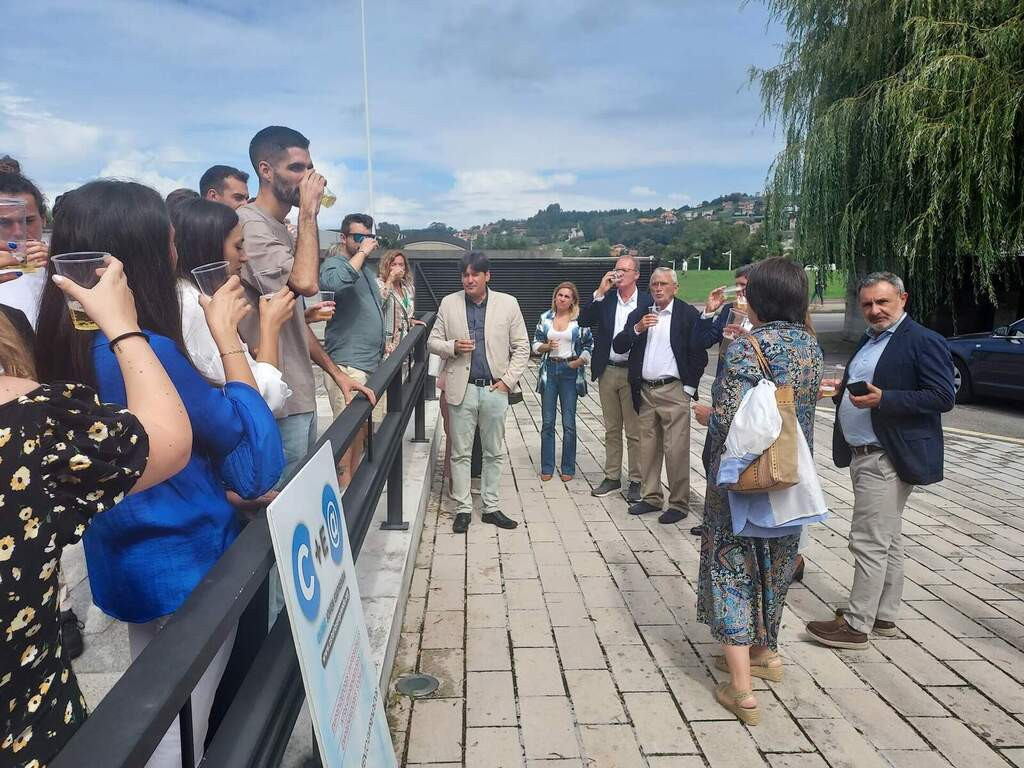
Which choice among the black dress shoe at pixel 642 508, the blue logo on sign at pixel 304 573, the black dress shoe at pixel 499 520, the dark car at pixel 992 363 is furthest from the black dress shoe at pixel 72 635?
the dark car at pixel 992 363

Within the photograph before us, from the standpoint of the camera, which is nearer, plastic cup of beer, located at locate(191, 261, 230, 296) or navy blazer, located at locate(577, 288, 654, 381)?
plastic cup of beer, located at locate(191, 261, 230, 296)

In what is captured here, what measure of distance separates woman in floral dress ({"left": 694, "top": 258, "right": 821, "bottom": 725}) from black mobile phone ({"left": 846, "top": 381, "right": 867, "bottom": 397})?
46 centimetres

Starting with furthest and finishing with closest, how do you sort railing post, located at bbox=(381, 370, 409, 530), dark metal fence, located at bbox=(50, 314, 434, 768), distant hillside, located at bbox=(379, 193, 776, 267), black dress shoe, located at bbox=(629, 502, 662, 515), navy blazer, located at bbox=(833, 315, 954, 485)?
distant hillside, located at bbox=(379, 193, 776, 267)
black dress shoe, located at bbox=(629, 502, 662, 515)
railing post, located at bbox=(381, 370, 409, 530)
navy blazer, located at bbox=(833, 315, 954, 485)
dark metal fence, located at bbox=(50, 314, 434, 768)

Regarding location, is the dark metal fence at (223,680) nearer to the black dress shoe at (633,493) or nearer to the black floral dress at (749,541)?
the black floral dress at (749,541)

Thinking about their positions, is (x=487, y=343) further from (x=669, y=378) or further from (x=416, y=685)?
(x=416, y=685)

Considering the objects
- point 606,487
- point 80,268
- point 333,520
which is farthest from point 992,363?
point 80,268

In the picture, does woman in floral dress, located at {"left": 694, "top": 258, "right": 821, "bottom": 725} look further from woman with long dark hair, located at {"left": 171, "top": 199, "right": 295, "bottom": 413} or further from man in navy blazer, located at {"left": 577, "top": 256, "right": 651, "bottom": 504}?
man in navy blazer, located at {"left": 577, "top": 256, "right": 651, "bottom": 504}

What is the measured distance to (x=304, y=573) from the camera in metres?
1.60

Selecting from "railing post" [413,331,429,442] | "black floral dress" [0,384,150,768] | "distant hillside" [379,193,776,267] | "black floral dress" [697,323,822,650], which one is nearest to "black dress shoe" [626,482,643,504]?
"railing post" [413,331,429,442]

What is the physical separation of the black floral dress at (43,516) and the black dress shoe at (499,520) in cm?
424

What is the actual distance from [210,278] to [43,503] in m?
1.23

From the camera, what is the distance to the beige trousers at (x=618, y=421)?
6.18 m

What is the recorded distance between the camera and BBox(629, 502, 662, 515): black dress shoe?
580cm

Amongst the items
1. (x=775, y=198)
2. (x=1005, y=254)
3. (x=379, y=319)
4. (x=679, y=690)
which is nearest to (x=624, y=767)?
(x=679, y=690)
